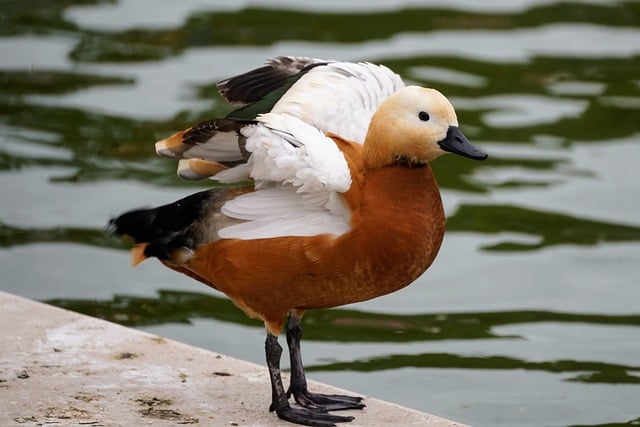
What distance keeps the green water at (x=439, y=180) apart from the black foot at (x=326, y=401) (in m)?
1.13

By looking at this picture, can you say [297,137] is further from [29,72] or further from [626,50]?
[626,50]

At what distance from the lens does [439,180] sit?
9.30 metres

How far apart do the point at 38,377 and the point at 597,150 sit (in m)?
5.64

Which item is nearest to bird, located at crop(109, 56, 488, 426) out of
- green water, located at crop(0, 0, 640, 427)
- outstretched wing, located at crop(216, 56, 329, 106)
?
outstretched wing, located at crop(216, 56, 329, 106)

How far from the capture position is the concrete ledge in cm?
491

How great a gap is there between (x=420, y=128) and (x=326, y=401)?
1194 mm

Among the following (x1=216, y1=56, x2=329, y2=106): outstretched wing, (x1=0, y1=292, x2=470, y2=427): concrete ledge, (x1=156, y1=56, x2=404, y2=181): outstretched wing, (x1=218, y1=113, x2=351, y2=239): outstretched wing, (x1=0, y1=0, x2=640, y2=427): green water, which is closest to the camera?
(x1=218, y1=113, x2=351, y2=239): outstretched wing

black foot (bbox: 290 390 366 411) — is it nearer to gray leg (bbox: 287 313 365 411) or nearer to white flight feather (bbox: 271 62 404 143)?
gray leg (bbox: 287 313 365 411)

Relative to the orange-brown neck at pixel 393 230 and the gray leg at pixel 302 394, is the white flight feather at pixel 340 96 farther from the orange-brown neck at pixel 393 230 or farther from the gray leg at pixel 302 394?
the gray leg at pixel 302 394

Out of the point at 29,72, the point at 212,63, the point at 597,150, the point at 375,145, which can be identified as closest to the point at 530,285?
the point at 597,150

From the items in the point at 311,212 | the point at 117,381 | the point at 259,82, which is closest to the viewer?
the point at 311,212

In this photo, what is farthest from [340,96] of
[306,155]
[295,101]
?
[306,155]

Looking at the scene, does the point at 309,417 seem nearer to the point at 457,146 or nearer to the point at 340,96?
the point at 457,146

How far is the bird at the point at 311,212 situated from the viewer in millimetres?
4832
